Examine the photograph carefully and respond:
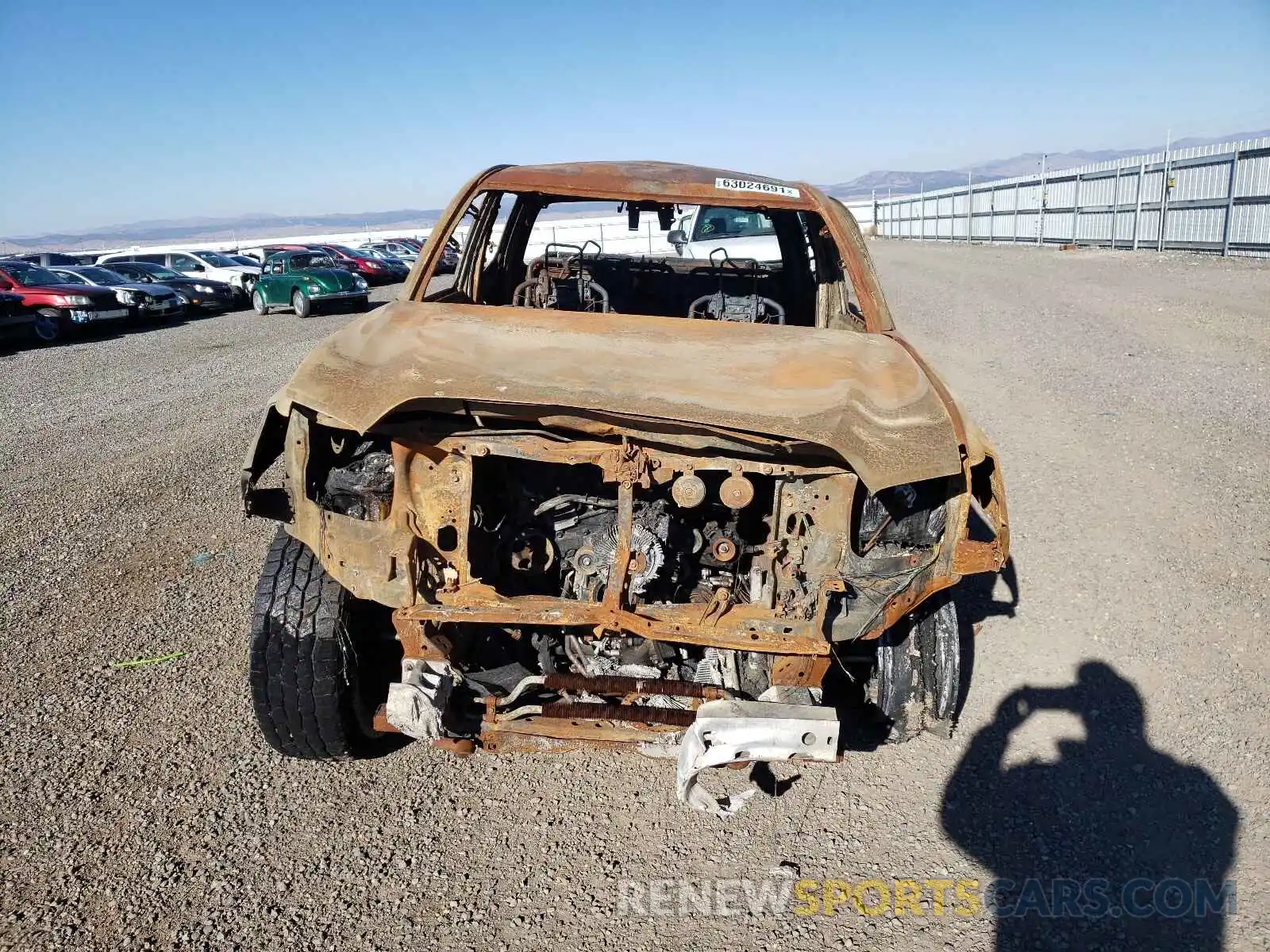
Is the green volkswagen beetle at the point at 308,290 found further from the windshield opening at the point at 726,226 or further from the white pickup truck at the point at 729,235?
the windshield opening at the point at 726,226

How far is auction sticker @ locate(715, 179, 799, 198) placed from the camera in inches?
145

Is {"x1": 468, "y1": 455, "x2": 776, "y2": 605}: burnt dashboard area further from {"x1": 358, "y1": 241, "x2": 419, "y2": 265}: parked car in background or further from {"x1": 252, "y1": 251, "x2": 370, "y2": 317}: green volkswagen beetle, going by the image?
{"x1": 358, "y1": 241, "x2": 419, "y2": 265}: parked car in background

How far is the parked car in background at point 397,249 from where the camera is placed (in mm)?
30548

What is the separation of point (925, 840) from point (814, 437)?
54.2 inches

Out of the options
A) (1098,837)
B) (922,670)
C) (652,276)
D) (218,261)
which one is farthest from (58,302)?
(1098,837)

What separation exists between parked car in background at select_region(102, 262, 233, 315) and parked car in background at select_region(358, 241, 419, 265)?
31.6 ft

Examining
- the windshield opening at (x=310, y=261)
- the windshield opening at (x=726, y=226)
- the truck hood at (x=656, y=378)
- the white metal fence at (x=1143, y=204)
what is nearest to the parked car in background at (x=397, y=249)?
the windshield opening at (x=310, y=261)

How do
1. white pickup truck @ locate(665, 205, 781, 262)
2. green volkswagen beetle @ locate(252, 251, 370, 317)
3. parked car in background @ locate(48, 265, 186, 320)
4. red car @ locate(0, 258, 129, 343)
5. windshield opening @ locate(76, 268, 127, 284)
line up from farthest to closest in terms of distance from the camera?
windshield opening @ locate(76, 268, 127, 284)
green volkswagen beetle @ locate(252, 251, 370, 317)
parked car in background @ locate(48, 265, 186, 320)
red car @ locate(0, 258, 129, 343)
white pickup truck @ locate(665, 205, 781, 262)

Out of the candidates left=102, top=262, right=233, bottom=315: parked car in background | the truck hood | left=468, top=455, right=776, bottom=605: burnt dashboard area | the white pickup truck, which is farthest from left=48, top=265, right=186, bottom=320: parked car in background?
left=468, top=455, right=776, bottom=605: burnt dashboard area

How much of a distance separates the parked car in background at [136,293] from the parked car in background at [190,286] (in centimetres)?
46

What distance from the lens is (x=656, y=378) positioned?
2.60 metres

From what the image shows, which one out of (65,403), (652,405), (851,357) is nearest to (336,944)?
(652,405)

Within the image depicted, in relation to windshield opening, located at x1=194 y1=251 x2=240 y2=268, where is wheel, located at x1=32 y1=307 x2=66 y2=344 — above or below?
below

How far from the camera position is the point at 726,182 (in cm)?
371
